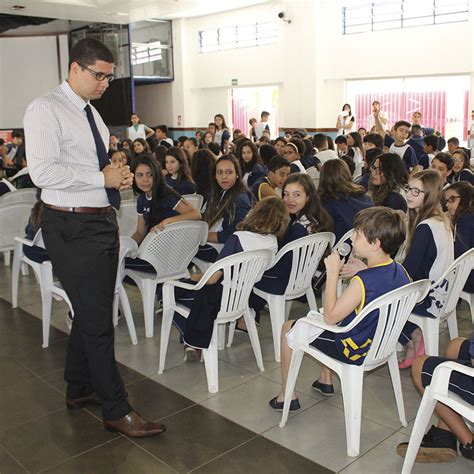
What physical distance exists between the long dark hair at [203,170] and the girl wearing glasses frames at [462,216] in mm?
2038

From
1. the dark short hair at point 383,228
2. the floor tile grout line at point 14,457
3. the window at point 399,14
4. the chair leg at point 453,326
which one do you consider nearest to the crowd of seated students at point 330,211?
the dark short hair at point 383,228

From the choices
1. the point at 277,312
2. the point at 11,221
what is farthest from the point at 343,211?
the point at 11,221

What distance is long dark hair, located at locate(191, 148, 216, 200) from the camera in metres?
5.14

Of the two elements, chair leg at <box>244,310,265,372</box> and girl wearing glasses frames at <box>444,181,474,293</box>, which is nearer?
chair leg at <box>244,310,265,372</box>

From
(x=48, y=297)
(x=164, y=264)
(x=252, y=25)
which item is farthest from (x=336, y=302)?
(x=252, y=25)

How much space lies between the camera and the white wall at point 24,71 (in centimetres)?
1602

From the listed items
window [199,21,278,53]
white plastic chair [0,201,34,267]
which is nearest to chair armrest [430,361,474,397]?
white plastic chair [0,201,34,267]

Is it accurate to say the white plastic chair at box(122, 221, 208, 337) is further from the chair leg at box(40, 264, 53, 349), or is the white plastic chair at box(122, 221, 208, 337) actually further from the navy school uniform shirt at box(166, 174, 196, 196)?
the navy school uniform shirt at box(166, 174, 196, 196)

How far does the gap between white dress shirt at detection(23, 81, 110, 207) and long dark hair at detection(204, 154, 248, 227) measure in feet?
5.71

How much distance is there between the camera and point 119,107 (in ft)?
54.1

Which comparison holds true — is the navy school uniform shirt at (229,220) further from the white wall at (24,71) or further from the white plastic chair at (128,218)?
the white wall at (24,71)

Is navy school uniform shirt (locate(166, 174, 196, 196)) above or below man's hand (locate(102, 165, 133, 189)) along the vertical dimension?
below

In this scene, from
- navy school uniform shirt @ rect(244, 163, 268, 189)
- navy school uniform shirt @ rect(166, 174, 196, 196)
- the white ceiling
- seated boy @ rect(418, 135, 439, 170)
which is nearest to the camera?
navy school uniform shirt @ rect(166, 174, 196, 196)

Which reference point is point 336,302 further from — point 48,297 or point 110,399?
point 48,297
